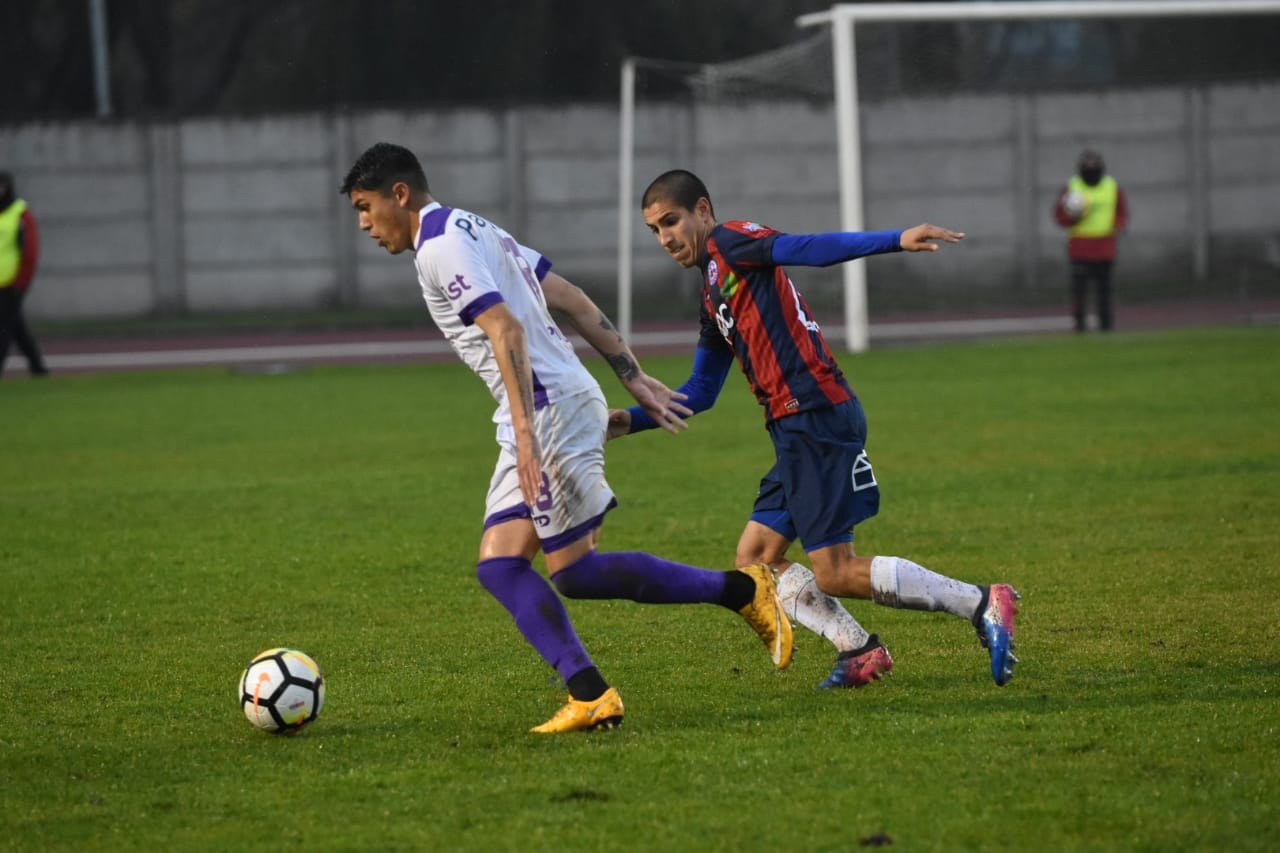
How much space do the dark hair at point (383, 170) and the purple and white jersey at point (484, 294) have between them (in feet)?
0.43

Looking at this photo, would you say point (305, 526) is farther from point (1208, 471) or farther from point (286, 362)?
point (286, 362)

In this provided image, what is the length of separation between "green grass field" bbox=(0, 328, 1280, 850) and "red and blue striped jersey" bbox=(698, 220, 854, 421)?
0.96 m

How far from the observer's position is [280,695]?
5.23 m

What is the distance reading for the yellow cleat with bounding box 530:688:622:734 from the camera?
5129 millimetres

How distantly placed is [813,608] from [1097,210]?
49.2 ft

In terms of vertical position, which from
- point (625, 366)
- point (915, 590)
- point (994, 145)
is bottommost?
point (915, 590)

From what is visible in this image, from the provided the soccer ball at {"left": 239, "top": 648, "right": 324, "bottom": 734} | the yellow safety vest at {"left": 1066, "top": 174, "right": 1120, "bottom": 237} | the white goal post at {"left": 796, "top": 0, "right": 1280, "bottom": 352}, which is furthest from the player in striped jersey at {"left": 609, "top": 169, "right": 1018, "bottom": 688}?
the yellow safety vest at {"left": 1066, "top": 174, "right": 1120, "bottom": 237}

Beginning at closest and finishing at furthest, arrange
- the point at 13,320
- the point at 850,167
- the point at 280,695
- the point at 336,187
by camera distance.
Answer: the point at 280,695
the point at 850,167
the point at 13,320
the point at 336,187

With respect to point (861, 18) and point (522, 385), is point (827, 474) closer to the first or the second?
point (522, 385)

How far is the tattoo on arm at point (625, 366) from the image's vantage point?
221 inches

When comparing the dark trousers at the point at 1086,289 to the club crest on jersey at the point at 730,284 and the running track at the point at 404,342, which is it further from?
the club crest on jersey at the point at 730,284

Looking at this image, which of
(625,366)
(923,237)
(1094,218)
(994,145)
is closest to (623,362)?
(625,366)

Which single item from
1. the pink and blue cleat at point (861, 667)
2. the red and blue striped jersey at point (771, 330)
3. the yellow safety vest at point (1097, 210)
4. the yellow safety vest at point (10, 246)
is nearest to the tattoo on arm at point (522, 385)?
the red and blue striped jersey at point (771, 330)

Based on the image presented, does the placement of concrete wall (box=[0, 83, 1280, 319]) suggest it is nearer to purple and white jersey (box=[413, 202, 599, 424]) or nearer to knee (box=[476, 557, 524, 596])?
purple and white jersey (box=[413, 202, 599, 424])
